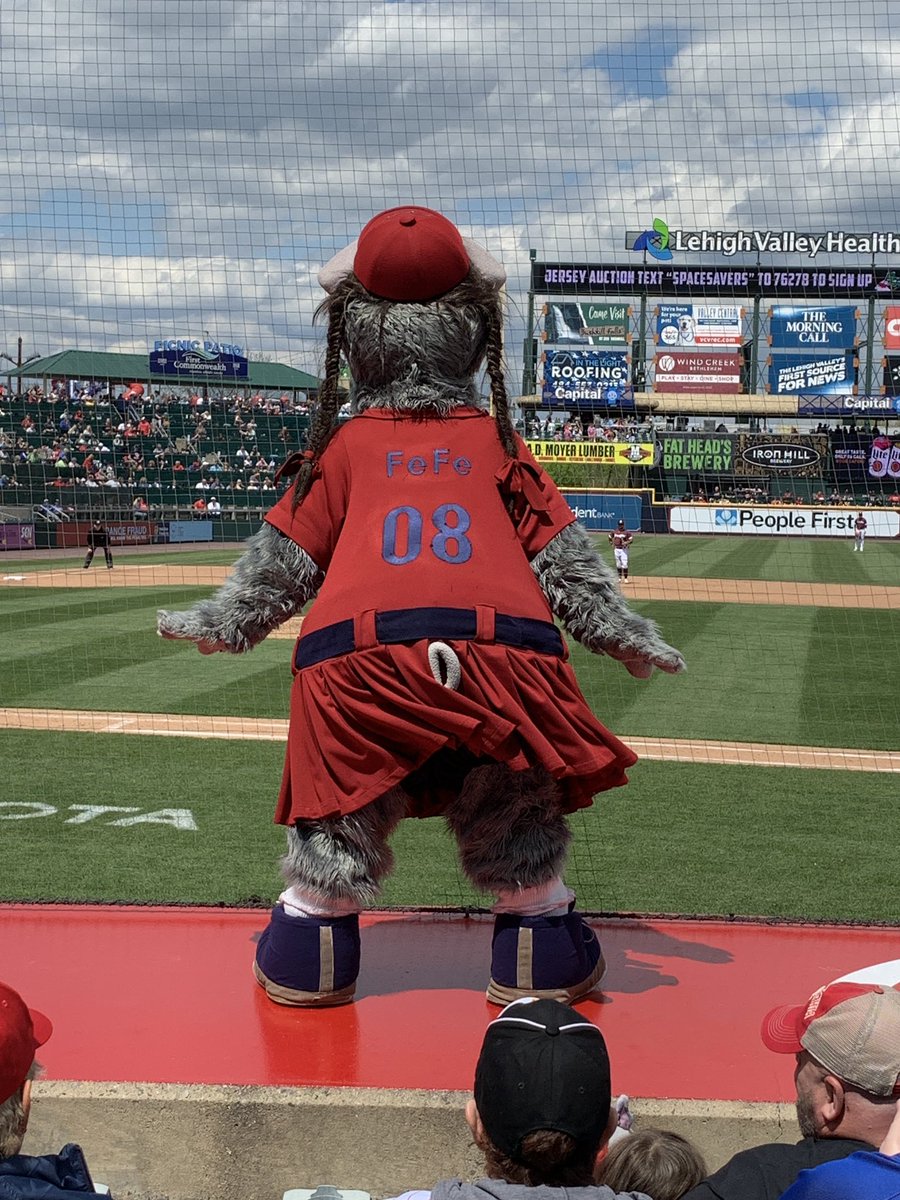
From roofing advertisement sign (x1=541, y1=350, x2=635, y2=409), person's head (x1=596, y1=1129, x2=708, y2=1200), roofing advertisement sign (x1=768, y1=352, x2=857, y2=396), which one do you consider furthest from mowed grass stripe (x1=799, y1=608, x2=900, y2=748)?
roofing advertisement sign (x1=768, y1=352, x2=857, y2=396)

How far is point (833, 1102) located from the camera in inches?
87.0

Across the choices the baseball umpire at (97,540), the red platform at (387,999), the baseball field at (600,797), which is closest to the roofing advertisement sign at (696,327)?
the baseball umpire at (97,540)

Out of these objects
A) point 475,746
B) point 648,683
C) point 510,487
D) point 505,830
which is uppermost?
point 510,487

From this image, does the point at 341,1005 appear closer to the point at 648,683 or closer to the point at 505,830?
the point at 505,830

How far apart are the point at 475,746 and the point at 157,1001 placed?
1.24m

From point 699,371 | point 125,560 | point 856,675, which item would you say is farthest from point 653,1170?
point 699,371

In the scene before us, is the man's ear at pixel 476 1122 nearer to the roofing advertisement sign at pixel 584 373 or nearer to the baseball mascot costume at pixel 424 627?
the baseball mascot costume at pixel 424 627

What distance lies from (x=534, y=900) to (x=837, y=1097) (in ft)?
5.28

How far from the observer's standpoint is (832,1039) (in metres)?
2.19

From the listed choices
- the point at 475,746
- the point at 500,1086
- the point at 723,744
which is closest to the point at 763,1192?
the point at 500,1086

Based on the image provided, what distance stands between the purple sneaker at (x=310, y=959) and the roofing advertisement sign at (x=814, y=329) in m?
52.3

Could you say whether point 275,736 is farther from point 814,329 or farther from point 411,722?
point 814,329

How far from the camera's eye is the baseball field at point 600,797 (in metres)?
5.75

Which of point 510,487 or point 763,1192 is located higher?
point 510,487
